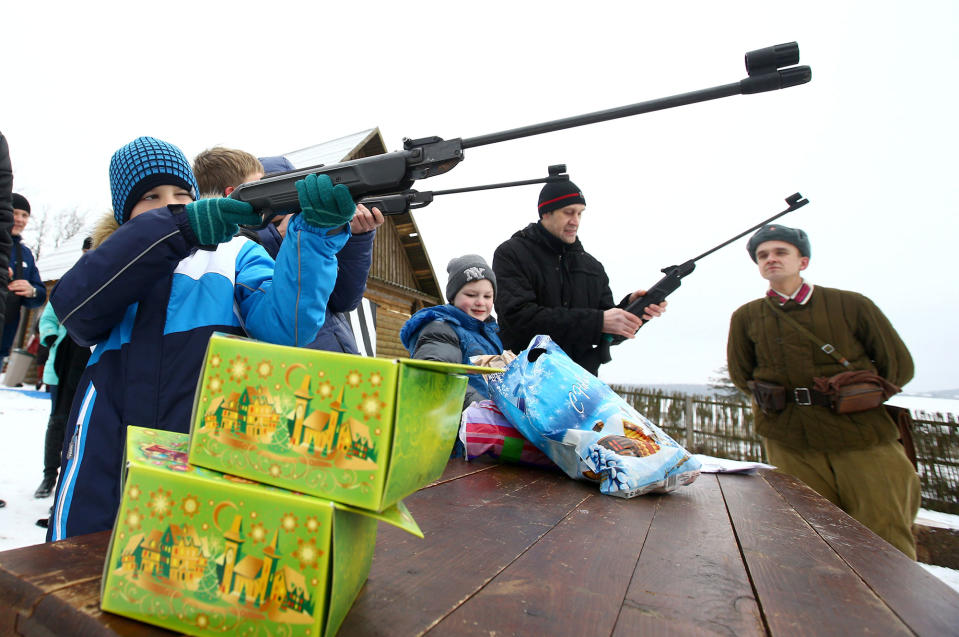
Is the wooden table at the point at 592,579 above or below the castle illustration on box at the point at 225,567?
below

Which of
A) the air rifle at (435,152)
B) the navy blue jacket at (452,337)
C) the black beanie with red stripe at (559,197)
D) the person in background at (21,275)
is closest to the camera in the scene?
the air rifle at (435,152)

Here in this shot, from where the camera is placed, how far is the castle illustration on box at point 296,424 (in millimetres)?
600

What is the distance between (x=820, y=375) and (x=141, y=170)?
11.5 feet

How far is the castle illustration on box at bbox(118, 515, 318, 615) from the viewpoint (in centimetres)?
58

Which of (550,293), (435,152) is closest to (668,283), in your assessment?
(550,293)

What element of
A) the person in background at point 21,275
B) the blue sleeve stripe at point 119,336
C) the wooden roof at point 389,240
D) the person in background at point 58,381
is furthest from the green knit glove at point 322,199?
the wooden roof at point 389,240

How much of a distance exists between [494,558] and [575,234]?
2.40 m

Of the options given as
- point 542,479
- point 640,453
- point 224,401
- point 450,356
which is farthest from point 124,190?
point 640,453

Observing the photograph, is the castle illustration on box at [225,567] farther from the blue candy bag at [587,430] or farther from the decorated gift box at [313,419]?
the blue candy bag at [587,430]

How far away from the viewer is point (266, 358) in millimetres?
646

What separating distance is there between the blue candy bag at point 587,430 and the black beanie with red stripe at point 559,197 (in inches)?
Result: 54.8

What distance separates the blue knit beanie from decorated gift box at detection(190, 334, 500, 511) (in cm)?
99

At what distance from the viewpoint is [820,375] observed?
9.62ft

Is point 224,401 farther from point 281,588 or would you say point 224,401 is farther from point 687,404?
point 687,404
